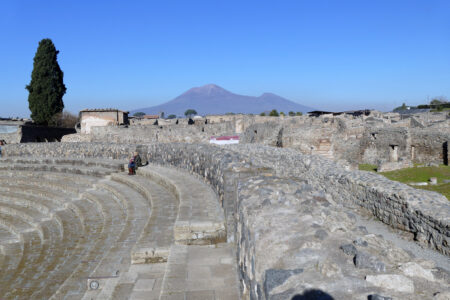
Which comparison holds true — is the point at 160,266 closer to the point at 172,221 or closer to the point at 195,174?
the point at 172,221

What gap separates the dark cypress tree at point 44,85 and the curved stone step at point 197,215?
30.2 metres

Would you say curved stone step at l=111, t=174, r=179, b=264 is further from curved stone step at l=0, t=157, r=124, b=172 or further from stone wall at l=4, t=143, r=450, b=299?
curved stone step at l=0, t=157, r=124, b=172

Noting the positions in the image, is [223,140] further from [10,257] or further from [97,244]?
[97,244]

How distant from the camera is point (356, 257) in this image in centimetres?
216

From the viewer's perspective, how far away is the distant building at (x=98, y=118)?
98.2 ft

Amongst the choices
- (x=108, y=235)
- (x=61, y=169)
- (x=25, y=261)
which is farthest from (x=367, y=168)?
(x=25, y=261)

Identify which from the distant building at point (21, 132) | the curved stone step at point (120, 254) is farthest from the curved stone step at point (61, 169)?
the distant building at point (21, 132)

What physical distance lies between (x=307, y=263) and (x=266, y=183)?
6.89 ft

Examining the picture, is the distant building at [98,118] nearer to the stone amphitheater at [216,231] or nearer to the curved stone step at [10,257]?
the stone amphitheater at [216,231]

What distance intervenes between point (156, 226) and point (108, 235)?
1796 millimetres

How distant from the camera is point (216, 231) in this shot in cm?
500

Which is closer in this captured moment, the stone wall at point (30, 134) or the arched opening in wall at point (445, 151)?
the arched opening in wall at point (445, 151)

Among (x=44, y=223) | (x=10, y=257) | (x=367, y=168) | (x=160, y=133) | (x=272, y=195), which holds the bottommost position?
(x=10, y=257)

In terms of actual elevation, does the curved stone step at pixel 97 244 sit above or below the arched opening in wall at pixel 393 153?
below
